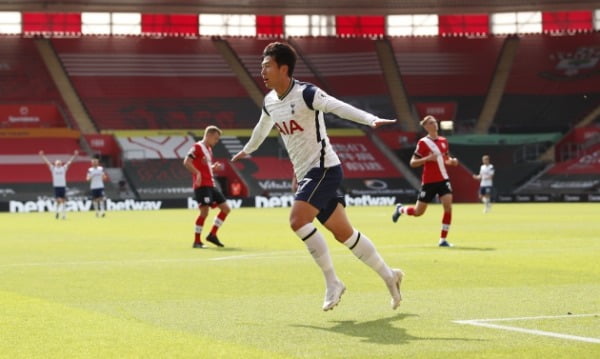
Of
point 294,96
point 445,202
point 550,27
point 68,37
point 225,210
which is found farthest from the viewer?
Answer: point 550,27

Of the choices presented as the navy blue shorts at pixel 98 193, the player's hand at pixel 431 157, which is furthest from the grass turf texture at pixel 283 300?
the navy blue shorts at pixel 98 193

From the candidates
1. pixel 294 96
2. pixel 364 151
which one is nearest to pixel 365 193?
pixel 364 151

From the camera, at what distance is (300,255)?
60.5 ft

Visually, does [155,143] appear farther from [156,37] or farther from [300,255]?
[300,255]

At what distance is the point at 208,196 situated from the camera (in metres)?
22.1

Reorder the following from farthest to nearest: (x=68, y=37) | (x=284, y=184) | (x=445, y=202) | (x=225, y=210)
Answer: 1. (x=68, y=37)
2. (x=284, y=184)
3. (x=225, y=210)
4. (x=445, y=202)

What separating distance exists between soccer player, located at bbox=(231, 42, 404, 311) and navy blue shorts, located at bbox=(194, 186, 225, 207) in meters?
11.4

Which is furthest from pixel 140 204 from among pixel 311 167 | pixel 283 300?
pixel 311 167

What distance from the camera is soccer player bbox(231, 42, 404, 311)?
34.1 feet

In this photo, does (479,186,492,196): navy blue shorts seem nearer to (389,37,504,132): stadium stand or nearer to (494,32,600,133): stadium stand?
(494,32,600,133): stadium stand

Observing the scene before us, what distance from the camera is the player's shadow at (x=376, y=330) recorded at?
841cm

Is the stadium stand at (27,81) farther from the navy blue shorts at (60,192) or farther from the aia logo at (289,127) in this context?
the aia logo at (289,127)

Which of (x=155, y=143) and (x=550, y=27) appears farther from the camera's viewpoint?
(x=550, y=27)

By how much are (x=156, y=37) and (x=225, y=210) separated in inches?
1970
